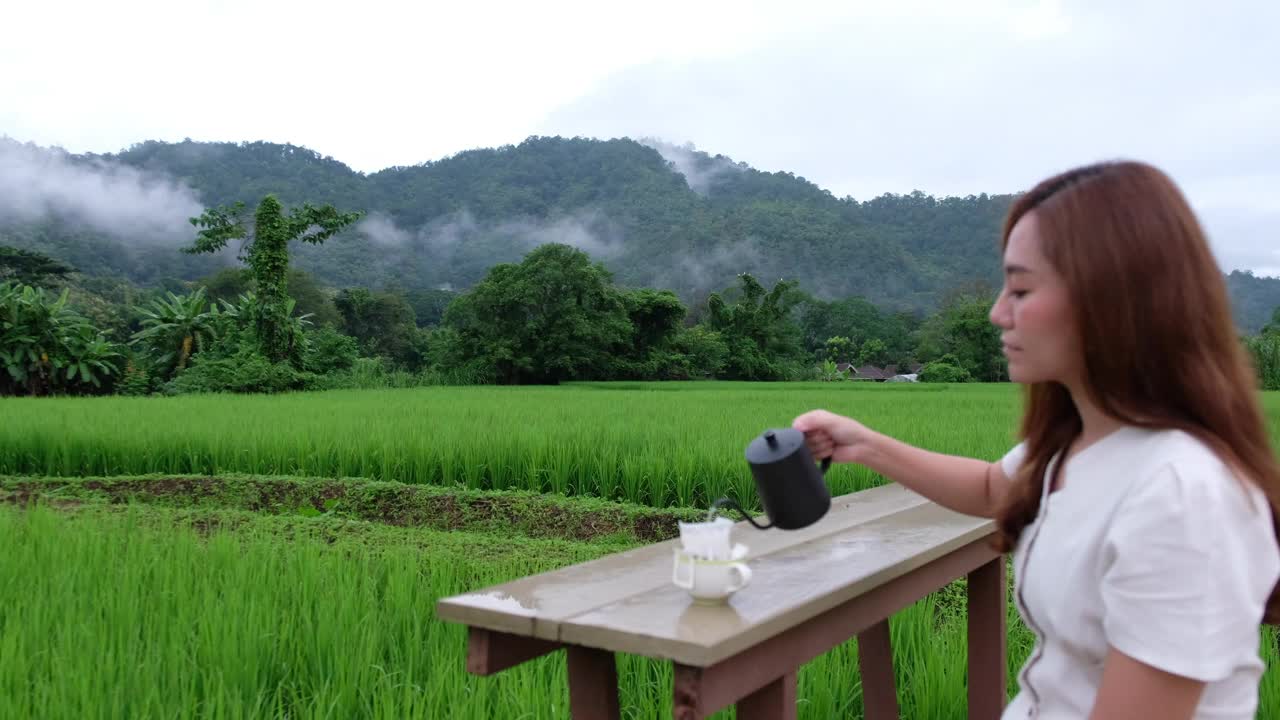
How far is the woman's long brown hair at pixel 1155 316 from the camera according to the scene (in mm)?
928

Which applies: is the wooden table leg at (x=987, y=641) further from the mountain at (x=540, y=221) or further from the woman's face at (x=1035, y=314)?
the mountain at (x=540, y=221)

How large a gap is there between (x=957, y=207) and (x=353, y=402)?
6416 centimetres

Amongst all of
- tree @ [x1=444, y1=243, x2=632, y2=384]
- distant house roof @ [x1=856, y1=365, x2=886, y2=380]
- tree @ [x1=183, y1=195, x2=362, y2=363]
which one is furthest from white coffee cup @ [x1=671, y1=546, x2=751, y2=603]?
distant house roof @ [x1=856, y1=365, x2=886, y2=380]

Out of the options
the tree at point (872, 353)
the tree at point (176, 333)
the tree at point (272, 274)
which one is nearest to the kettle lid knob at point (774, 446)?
the tree at point (272, 274)

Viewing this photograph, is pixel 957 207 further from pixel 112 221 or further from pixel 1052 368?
pixel 1052 368

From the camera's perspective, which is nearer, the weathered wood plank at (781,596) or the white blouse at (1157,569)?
the white blouse at (1157,569)

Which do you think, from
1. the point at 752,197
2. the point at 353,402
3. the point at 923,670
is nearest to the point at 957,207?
the point at 752,197

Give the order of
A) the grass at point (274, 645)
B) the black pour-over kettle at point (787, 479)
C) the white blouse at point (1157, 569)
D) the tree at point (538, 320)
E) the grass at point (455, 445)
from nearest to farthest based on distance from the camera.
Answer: the white blouse at point (1157, 569), the black pour-over kettle at point (787, 479), the grass at point (274, 645), the grass at point (455, 445), the tree at point (538, 320)

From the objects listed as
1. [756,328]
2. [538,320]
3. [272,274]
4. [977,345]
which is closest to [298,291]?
[538,320]

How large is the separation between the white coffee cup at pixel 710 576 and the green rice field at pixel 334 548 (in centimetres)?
79

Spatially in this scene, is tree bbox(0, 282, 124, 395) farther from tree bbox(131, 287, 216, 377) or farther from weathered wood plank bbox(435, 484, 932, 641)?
weathered wood plank bbox(435, 484, 932, 641)

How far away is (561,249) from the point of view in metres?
24.2

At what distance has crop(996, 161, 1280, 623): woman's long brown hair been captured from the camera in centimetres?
93

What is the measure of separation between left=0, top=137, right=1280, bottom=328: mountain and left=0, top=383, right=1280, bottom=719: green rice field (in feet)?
154
